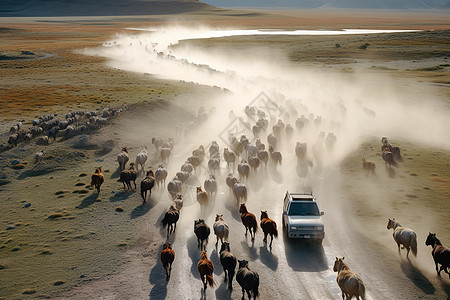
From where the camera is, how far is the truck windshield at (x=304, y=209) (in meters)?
20.4

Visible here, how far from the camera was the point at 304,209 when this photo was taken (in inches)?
810

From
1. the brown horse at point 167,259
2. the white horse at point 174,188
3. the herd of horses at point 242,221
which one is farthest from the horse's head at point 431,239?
the white horse at point 174,188

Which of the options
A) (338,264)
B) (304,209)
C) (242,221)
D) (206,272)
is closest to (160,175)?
(242,221)

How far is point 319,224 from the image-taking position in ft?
63.7

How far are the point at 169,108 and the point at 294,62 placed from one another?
6354cm

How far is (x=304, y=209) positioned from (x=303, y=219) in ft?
2.36

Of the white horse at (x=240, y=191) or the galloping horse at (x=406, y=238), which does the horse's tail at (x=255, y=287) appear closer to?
the galloping horse at (x=406, y=238)

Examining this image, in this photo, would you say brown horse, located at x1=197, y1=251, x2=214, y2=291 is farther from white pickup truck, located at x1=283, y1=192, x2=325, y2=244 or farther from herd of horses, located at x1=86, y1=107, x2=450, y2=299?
white pickup truck, located at x1=283, y1=192, x2=325, y2=244

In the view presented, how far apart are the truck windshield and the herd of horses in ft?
4.62

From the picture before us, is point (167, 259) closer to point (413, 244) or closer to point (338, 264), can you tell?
point (338, 264)

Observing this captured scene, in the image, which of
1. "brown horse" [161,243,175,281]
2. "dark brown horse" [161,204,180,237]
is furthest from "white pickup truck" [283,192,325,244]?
"brown horse" [161,243,175,281]

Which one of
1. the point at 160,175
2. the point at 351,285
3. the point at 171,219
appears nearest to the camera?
the point at 351,285

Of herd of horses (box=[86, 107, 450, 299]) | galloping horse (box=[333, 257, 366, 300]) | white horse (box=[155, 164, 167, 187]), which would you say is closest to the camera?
galloping horse (box=[333, 257, 366, 300])

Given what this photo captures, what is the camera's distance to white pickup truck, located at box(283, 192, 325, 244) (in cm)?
1938
